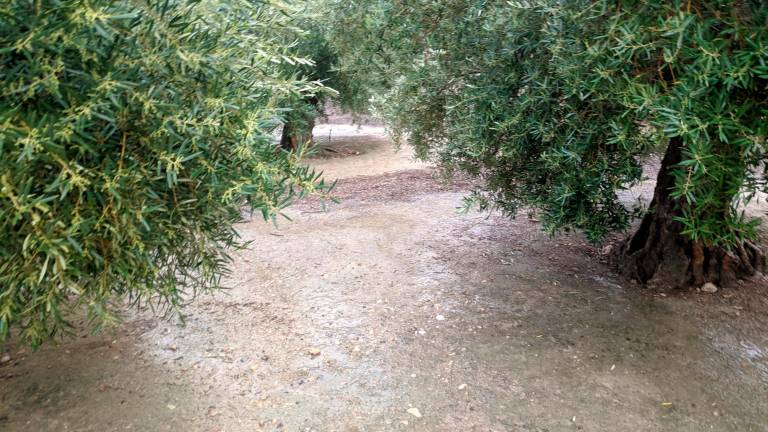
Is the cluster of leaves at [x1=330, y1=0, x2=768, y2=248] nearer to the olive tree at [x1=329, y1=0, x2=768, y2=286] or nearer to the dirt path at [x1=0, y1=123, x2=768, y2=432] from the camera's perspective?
Answer: the olive tree at [x1=329, y1=0, x2=768, y2=286]

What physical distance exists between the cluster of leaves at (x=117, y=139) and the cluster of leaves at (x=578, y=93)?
1.95 metres

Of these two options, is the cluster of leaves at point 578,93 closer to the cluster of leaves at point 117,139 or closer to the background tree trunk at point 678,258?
the background tree trunk at point 678,258

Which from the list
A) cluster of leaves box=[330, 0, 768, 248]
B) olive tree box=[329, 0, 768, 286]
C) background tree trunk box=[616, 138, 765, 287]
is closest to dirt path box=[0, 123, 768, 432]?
background tree trunk box=[616, 138, 765, 287]

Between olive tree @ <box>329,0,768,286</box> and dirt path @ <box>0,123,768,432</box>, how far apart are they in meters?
0.94

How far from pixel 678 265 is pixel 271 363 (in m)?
4.27

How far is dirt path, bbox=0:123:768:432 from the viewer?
3.81 m

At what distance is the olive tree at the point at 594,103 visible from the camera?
2689mm

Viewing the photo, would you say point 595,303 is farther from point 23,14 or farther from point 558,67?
point 23,14

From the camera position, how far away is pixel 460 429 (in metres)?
3.68

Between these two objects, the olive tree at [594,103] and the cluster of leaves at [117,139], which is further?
the olive tree at [594,103]

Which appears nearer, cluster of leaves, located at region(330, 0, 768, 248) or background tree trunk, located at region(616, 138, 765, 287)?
cluster of leaves, located at region(330, 0, 768, 248)

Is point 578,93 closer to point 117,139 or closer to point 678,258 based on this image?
point 117,139

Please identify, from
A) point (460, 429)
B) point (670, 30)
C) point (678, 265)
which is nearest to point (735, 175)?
point (670, 30)

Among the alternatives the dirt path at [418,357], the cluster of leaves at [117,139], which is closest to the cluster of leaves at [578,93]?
the dirt path at [418,357]
